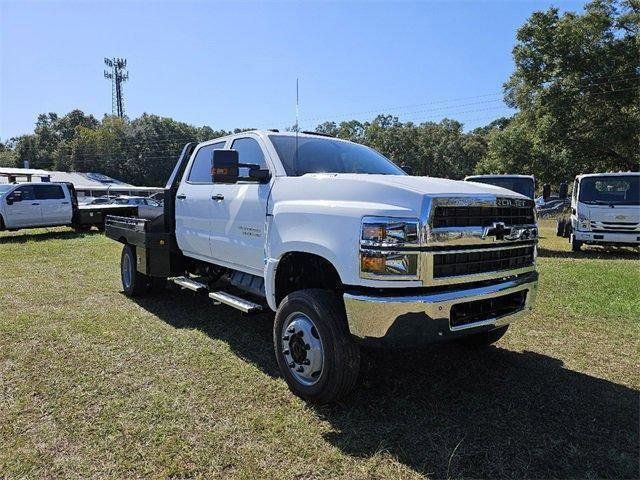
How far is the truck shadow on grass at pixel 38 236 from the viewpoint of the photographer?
48.4 ft

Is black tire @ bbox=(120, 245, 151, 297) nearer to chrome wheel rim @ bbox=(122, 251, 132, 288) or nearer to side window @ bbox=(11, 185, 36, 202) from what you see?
chrome wheel rim @ bbox=(122, 251, 132, 288)

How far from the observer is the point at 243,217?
15.0 feet

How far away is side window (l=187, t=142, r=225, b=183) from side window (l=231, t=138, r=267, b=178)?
20.1 inches

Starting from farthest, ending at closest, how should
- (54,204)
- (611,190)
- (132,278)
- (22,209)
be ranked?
(54,204) < (22,209) < (611,190) < (132,278)

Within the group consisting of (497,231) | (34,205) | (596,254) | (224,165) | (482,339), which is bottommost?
(596,254)

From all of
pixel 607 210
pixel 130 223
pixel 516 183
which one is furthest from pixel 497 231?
pixel 516 183

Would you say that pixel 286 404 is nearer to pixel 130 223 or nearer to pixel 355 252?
pixel 355 252

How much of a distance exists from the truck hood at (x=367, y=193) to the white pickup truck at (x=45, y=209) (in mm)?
12518

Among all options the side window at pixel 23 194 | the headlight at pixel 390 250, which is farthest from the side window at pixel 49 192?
the headlight at pixel 390 250

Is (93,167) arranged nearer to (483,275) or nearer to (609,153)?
(609,153)

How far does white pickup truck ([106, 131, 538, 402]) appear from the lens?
3145mm

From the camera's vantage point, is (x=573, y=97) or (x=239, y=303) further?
(x=573, y=97)

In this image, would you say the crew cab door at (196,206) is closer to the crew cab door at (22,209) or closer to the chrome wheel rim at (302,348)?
the chrome wheel rim at (302,348)

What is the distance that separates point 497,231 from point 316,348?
5.04 feet
